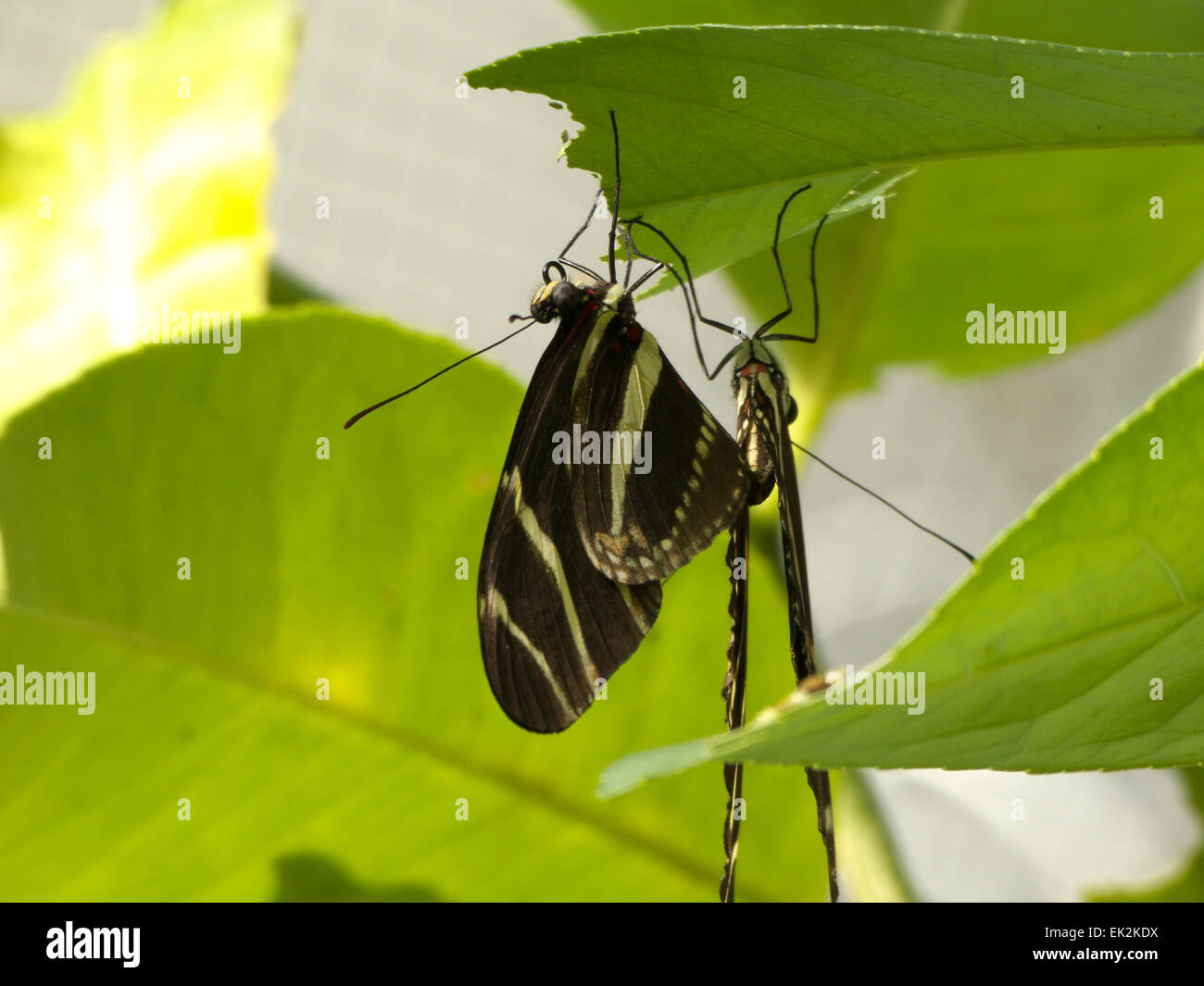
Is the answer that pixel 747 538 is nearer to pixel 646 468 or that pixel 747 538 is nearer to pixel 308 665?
pixel 646 468

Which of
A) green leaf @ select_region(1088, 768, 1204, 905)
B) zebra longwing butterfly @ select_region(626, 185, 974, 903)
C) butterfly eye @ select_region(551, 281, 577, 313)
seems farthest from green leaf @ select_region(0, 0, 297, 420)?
green leaf @ select_region(1088, 768, 1204, 905)

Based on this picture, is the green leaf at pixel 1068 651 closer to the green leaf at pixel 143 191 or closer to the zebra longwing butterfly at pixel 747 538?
the zebra longwing butterfly at pixel 747 538

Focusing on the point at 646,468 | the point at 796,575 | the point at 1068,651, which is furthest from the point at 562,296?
the point at 1068,651

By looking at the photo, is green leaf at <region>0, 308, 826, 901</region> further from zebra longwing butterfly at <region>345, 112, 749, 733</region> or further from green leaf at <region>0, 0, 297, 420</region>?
green leaf at <region>0, 0, 297, 420</region>

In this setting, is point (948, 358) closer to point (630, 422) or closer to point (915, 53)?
point (630, 422)

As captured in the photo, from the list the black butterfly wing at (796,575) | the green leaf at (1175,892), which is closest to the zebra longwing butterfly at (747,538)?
the black butterfly wing at (796,575)

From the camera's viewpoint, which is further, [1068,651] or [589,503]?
[589,503]
